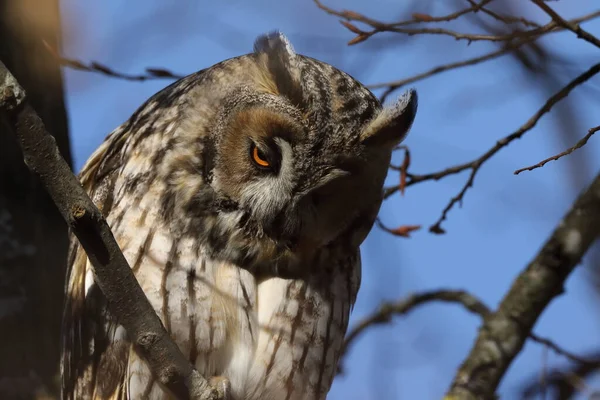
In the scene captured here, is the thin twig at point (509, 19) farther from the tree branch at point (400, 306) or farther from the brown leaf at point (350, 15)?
the tree branch at point (400, 306)

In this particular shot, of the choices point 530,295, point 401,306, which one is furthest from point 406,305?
point 530,295

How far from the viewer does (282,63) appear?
2.41 meters

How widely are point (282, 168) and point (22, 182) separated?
3.72 ft

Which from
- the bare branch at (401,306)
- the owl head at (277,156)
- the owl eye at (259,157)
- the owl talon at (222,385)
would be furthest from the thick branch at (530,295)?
the owl eye at (259,157)

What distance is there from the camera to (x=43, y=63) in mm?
3002

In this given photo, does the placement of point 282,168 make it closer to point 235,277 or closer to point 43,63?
point 235,277

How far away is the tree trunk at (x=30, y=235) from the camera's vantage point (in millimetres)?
2756

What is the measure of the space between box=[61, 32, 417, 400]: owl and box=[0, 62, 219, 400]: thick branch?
1.37ft

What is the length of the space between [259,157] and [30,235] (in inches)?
40.2

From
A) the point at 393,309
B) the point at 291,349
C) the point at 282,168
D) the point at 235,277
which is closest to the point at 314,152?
the point at 282,168

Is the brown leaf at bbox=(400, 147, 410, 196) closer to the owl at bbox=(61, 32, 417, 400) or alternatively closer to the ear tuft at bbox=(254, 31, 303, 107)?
the owl at bbox=(61, 32, 417, 400)

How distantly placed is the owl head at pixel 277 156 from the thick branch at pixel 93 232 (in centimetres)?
51

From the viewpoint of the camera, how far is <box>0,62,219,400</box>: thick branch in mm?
1676

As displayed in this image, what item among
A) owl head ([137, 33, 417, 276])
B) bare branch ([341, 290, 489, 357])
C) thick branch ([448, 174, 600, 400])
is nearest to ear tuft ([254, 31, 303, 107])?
owl head ([137, 33, 417, 276])
